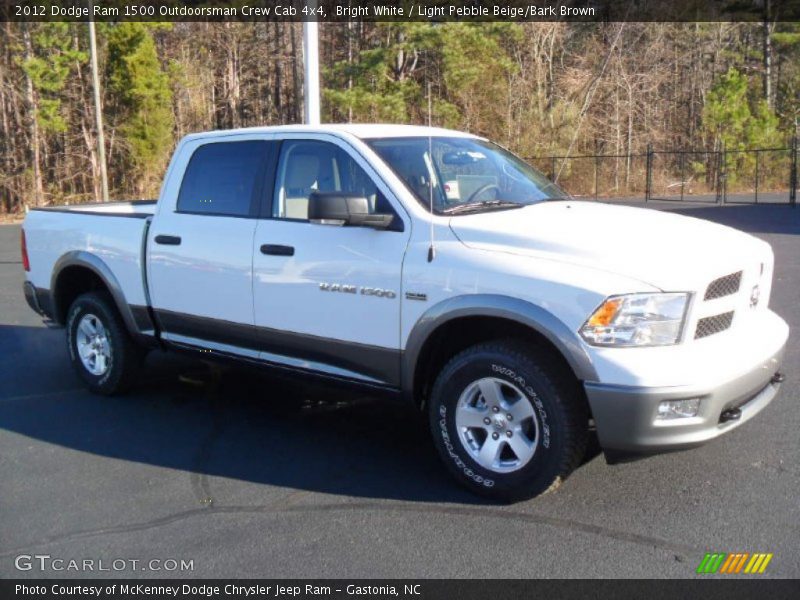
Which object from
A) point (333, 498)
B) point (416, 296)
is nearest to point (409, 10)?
point (416, 296)

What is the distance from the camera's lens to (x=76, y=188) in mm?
37031

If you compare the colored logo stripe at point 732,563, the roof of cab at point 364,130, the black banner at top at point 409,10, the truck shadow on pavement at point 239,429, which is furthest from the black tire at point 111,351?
the black banner at top at point 409,10

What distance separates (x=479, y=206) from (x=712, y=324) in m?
1.51

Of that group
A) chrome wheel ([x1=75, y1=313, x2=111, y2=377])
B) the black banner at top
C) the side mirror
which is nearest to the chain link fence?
the black banner at top

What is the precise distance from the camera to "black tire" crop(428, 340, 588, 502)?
4.30 metres

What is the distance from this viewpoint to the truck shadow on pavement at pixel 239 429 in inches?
197

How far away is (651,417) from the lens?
13.1ft

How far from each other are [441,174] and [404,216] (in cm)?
52

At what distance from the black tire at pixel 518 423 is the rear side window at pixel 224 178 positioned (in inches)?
77.4

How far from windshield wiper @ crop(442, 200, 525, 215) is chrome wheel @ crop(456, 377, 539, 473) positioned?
1.02 m

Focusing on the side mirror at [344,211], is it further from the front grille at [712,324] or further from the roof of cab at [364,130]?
the front grille at [712,324]

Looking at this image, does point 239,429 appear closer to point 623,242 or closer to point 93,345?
point 93,345

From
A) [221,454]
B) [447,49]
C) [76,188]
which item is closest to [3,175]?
[76,188]

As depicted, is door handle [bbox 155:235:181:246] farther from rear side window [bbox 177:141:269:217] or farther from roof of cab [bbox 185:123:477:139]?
roof of cab [bbox 185:123:477:139]
